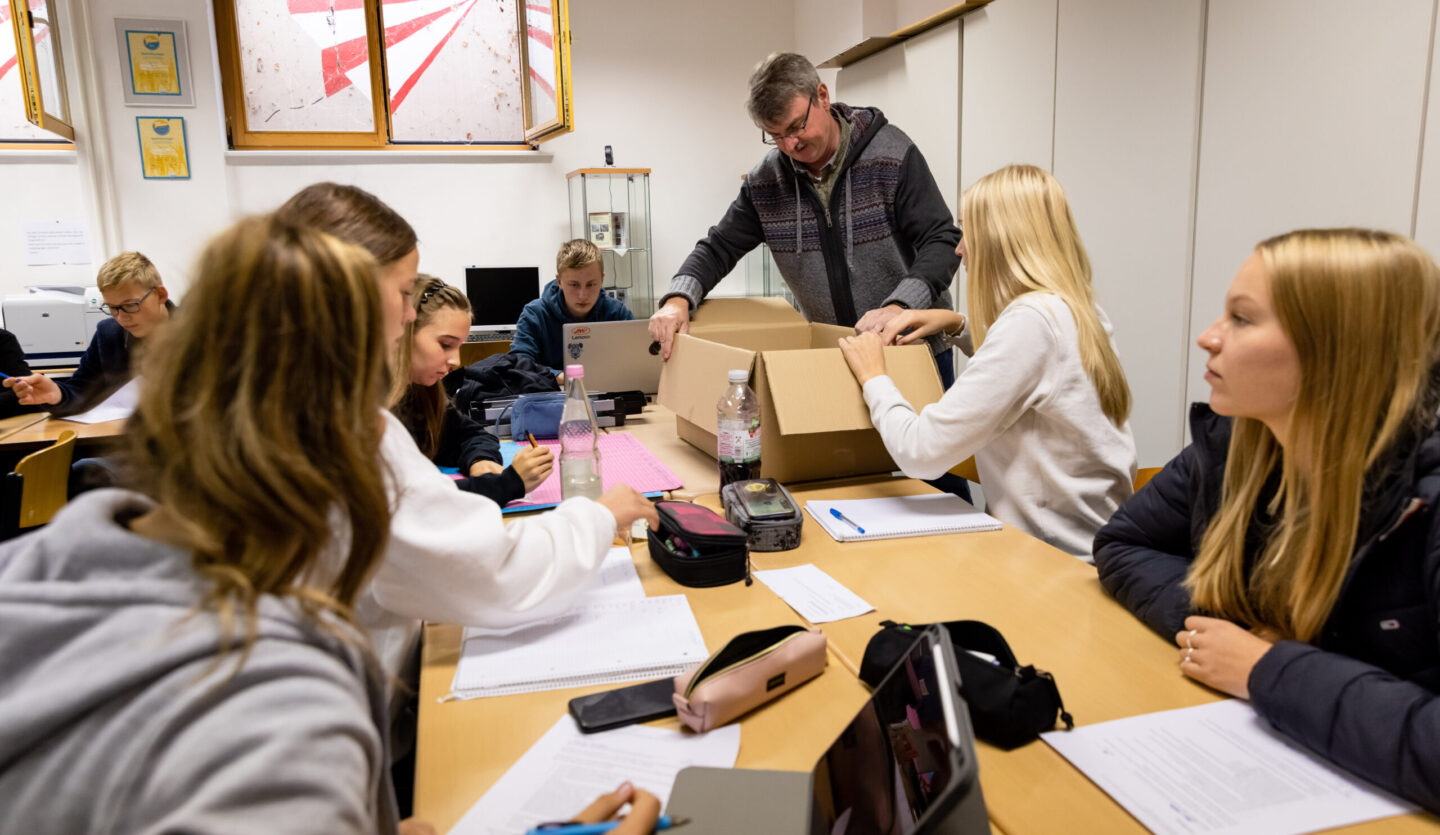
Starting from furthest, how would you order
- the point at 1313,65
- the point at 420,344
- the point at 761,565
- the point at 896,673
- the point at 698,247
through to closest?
the point at 698,247, the point at 1313,65, the point at 420,344, the point at 761,565, the point at 896,673

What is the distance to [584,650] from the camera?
1.06 meters

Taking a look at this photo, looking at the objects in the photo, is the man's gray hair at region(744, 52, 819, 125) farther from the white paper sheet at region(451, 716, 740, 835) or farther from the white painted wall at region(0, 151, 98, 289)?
the white painted wall at region(0, 151, 98, 289)

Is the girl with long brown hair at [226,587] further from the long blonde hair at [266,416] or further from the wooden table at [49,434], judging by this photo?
the wooden table at [49,434]

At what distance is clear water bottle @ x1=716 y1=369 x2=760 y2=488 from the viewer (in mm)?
1677

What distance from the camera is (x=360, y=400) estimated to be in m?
0.63

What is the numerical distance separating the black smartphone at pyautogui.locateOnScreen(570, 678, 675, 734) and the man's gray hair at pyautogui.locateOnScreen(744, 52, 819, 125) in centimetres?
170

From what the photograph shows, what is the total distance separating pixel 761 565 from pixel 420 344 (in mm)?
842

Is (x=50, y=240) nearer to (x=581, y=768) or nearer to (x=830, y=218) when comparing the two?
(x=830, y=218)

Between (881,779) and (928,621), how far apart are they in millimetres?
471

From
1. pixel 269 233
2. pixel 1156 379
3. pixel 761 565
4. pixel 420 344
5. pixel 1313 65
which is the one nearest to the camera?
pixel 269 233

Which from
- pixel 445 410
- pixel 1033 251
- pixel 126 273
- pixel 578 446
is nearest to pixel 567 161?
pixel 126 273

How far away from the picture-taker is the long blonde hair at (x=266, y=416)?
57 cm

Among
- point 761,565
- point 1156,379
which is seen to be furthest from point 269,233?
point 1156,379

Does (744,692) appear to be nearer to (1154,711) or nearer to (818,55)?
(1154,711)
